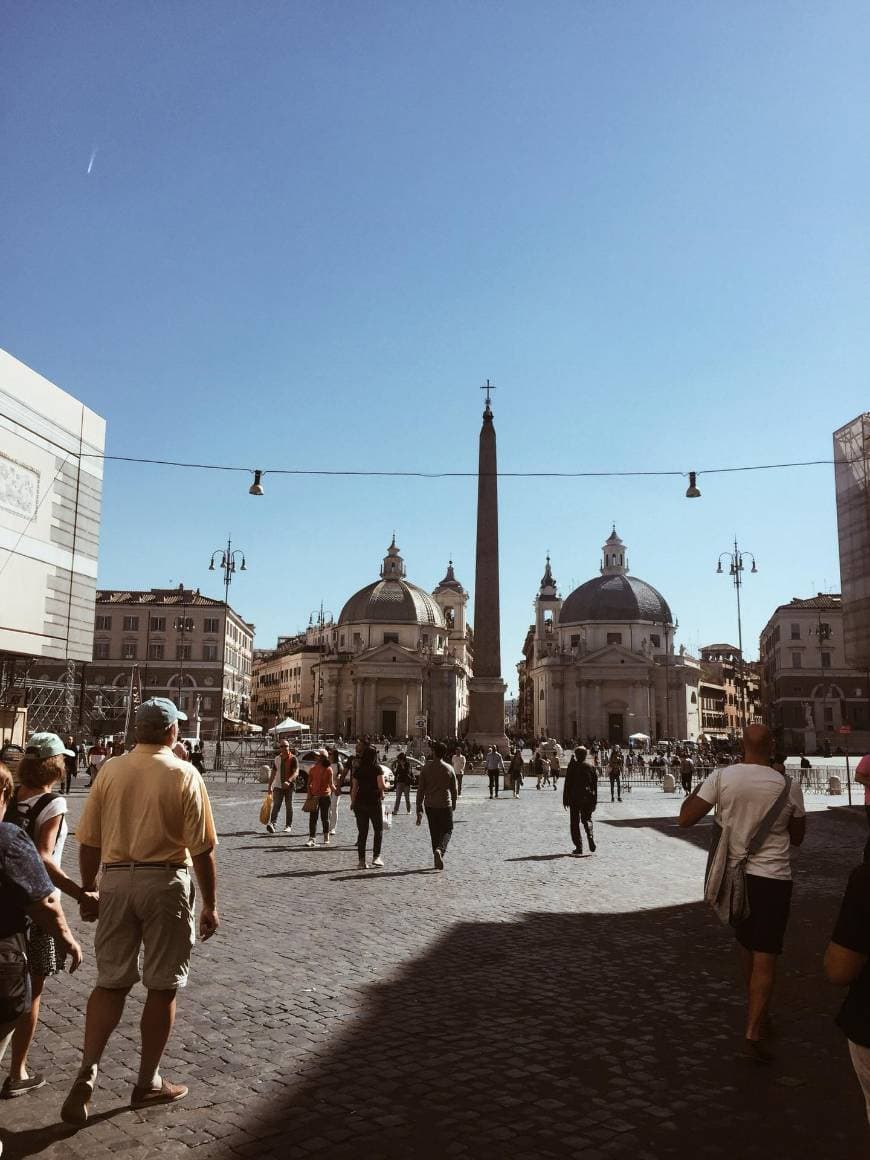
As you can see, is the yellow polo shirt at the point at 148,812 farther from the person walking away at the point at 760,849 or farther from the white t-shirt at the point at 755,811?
the white t-shirt at the point at 755,811

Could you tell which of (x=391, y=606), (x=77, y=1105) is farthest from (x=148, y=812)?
(x=391, y=606)

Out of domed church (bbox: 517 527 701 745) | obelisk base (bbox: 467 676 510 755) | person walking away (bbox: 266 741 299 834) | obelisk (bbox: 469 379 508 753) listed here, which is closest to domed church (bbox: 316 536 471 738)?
domed church (bbox: 517 527 701 745)

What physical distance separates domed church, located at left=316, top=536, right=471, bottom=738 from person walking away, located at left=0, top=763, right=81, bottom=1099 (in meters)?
82.6

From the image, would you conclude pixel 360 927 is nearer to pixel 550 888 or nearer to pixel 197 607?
pixel 550 888

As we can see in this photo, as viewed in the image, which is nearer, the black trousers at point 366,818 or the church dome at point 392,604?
the black trousers at point 366,818

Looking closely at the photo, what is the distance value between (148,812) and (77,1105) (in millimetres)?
1248

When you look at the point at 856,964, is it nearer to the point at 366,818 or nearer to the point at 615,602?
the point at 366,818

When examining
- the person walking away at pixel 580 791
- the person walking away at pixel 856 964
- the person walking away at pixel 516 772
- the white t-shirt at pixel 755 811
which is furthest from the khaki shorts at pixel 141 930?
the person walking away at pixel 516 772

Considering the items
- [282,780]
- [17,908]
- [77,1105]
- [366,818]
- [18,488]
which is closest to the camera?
[17,908]

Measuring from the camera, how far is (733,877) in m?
5.25

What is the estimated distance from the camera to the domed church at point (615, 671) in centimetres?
9175

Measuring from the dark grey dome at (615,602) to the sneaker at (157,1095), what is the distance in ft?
315

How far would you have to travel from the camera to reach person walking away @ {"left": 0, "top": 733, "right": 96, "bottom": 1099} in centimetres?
423

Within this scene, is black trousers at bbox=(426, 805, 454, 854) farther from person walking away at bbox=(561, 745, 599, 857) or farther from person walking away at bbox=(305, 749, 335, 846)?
person walking away at bbox=(305, 749, 335, 846)
